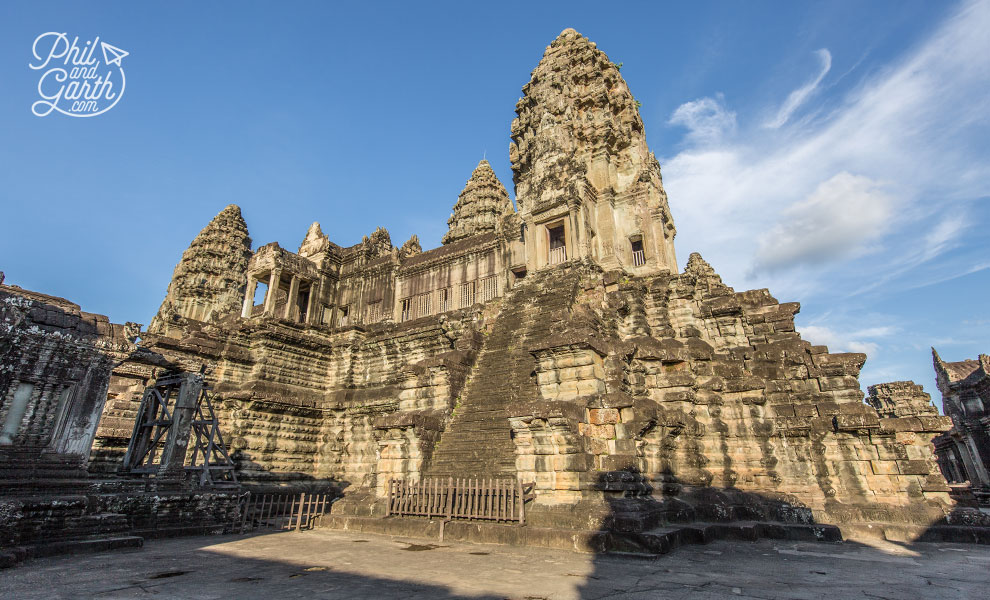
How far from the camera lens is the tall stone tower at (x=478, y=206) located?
4141 centimetres

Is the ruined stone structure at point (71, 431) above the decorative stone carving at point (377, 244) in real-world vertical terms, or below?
below

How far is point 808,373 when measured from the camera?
514 inches

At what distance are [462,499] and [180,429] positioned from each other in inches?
304

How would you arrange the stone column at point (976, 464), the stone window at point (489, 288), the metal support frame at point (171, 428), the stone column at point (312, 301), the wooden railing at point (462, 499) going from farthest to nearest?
the stone column at point (976, 464) → the stone column at point (312, 301) → the stone window at point (489, 288) → the metal support frame at point (171, 428) → the wooden railing at point (462, 499)

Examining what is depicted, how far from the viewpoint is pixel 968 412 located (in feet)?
92.7

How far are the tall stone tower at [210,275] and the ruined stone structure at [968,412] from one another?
51.4 metres

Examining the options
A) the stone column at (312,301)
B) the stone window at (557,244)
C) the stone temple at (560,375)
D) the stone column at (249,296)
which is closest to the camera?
the stone temple at (560,375)

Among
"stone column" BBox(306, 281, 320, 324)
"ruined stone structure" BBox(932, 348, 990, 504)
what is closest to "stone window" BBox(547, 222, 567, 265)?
"stone column" BBox(306, 281, 320, 324)

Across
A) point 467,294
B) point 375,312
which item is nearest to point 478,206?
point 375,312

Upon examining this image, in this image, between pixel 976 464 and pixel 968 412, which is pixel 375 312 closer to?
pixel 968 412

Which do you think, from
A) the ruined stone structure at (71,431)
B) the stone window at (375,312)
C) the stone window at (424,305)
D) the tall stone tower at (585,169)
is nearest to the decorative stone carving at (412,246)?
the stone window at (375,312)

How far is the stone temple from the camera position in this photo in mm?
10539

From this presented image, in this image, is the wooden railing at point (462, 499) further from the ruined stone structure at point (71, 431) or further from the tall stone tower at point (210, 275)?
the tall stone tower at point (210, 275)

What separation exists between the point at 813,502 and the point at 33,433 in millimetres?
17589
